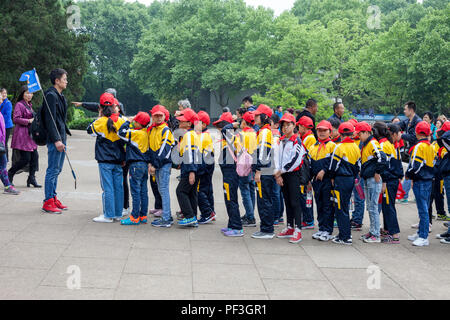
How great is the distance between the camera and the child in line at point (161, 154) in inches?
303

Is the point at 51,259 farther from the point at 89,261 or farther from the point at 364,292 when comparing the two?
the point at 364,292

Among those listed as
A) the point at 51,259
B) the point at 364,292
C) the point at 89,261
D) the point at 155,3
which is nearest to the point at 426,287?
the point at 364,292

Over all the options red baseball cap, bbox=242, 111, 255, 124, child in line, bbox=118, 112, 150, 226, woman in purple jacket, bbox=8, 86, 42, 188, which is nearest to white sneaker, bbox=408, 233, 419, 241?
red baseball cap, bbox=242, 111, 255, 124

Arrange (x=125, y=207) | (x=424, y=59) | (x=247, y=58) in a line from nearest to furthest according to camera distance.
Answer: (x=125, y=207), (x=424, y=59), (x=247, y=58)

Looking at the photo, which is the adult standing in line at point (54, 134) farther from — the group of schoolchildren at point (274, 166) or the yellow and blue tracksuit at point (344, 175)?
the yellow and blue tracksuit at point (344, 175)

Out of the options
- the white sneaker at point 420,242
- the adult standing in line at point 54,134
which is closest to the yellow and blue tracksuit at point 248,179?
the white sneaker at point 420,242

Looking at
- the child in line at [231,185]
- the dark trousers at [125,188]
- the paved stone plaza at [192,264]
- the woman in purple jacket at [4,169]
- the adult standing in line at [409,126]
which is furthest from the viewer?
the adult standing in line at [409,126]

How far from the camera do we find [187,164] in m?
7.52

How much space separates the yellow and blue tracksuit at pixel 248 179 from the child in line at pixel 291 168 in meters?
0.40

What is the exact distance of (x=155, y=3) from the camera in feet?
233

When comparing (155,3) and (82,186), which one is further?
(155,3)

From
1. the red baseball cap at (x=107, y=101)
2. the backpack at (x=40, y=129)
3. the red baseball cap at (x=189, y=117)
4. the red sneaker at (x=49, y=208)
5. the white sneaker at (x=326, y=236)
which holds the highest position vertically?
the red baseball cap at (x=107, y=101)

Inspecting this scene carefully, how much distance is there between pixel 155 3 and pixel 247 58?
2997 cm

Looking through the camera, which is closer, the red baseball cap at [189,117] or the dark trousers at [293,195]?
the dark trousers at [293,195]
